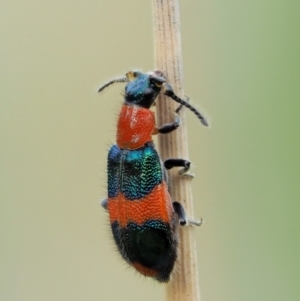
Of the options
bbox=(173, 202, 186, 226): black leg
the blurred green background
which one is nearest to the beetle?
bbox=(173, 202, 186, 226): black leg

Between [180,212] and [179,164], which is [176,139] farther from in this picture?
[180,212]

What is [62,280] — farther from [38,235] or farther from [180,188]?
[180,188]

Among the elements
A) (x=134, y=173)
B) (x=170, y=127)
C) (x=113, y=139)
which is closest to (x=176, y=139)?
(x=170, y=127)

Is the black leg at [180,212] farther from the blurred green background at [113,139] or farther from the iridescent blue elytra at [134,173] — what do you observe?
the blurred green background at [113,139]

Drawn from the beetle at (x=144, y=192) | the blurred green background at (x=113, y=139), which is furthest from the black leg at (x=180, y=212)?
the blurred green background at (x=113, y=139)

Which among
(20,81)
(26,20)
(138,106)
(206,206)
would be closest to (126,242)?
(138,106)
